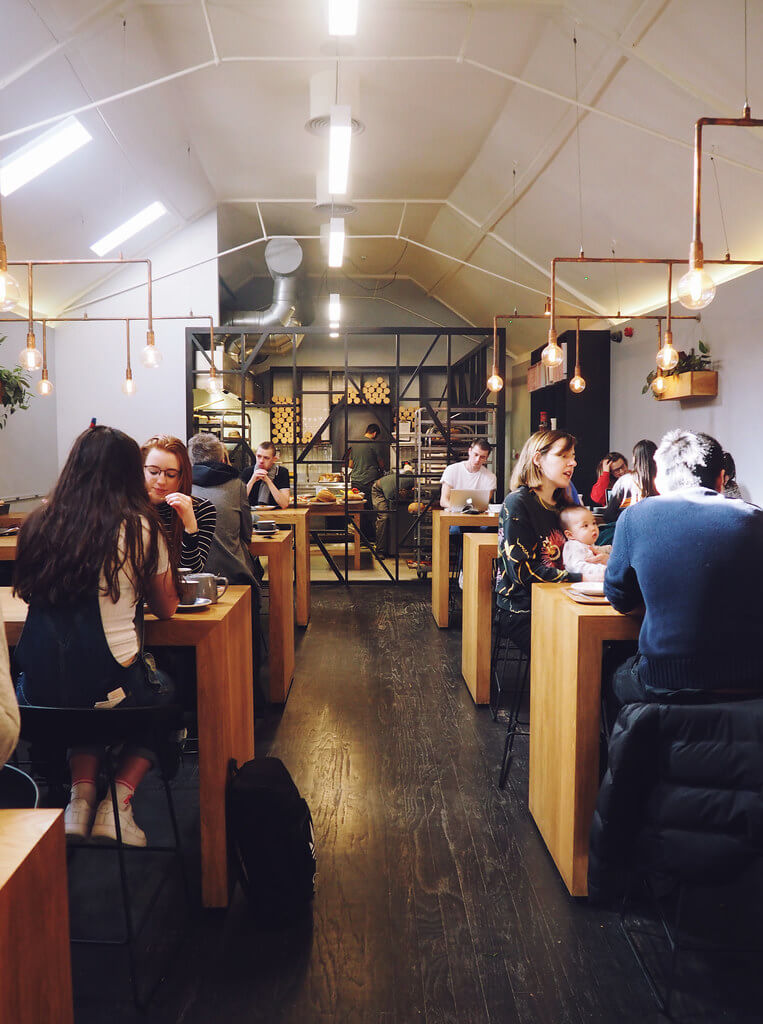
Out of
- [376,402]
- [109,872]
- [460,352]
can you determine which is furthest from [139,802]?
[460,352]

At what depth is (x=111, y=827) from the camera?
207cm

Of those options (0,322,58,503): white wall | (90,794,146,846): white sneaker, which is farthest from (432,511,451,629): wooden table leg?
(0,322,58,503): white wall

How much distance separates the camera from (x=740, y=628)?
1.90m

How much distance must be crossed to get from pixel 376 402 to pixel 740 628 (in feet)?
27.2

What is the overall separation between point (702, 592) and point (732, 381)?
5.15 metres

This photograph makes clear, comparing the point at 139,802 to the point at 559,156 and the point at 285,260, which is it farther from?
the point at 285,260

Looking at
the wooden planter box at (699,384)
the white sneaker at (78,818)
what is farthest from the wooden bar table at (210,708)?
the wooden planter box at (699,384)

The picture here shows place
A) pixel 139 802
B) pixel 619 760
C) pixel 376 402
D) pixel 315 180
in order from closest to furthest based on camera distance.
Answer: pixel 619 760
pixel 139 802
pixel 315 180
pixel 376 402

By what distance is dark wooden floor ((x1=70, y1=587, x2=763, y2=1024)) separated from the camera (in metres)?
1.85

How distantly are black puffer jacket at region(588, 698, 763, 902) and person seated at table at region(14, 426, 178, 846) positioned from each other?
1.35 meters

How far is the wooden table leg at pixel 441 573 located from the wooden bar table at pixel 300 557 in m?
1.12

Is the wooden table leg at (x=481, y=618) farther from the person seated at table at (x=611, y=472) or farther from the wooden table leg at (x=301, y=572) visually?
the person seated at table at (x=611, y=472)

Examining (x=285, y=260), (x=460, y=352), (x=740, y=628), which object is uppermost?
(x=285, y=260)

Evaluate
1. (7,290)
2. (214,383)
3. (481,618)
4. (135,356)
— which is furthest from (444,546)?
(135,356)
